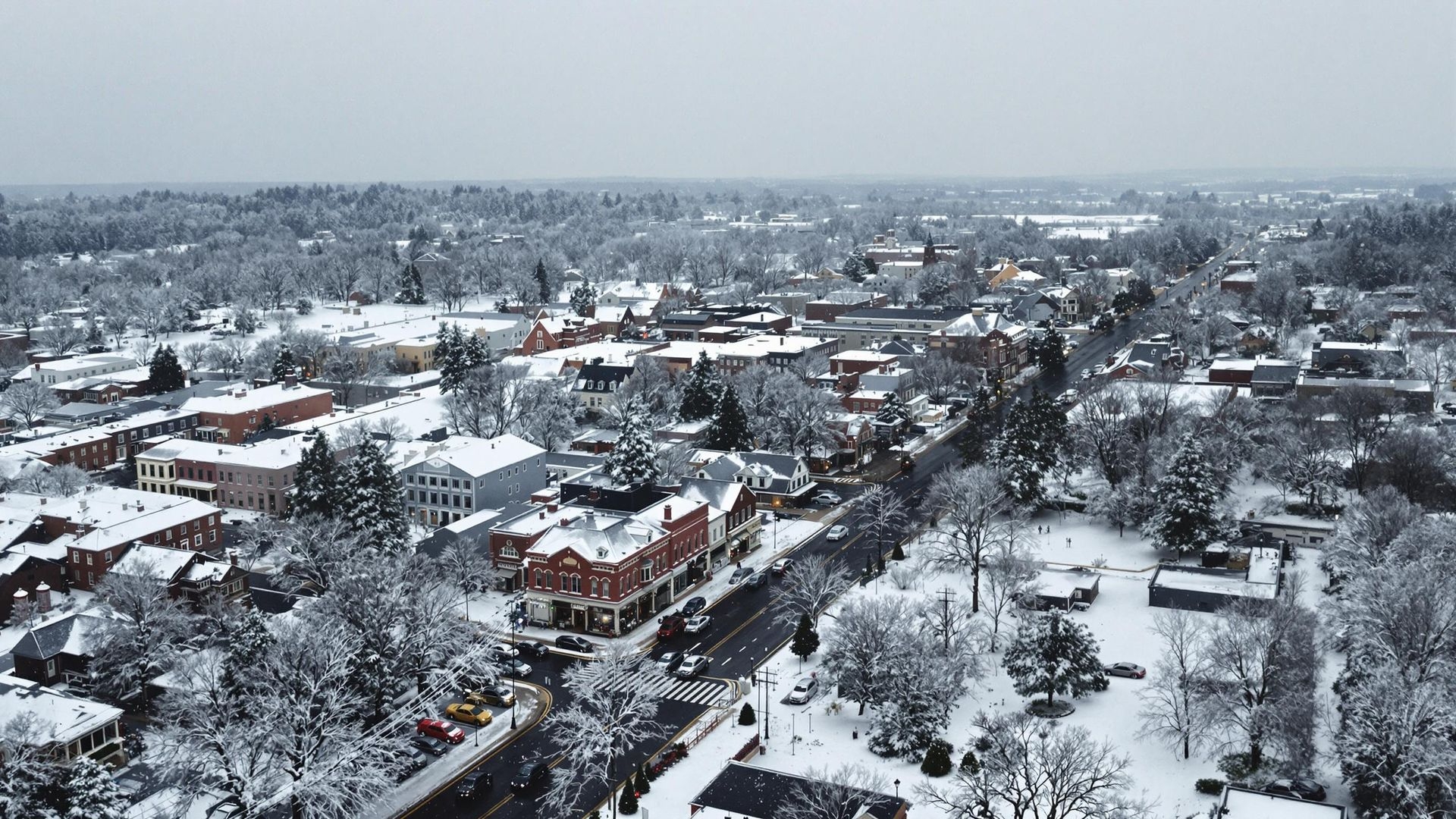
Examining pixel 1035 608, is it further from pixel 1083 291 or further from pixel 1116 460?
pixel 1083 291

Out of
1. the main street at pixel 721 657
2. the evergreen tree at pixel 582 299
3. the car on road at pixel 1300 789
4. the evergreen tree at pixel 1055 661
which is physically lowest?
the main street at pixel 721 657

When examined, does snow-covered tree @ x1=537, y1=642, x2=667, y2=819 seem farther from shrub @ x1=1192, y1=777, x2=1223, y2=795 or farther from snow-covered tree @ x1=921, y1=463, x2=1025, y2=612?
shrub @ x1=1192, y1=777, x2=1223, y2=795

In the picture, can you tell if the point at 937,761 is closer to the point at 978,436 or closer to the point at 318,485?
the point at 318,485

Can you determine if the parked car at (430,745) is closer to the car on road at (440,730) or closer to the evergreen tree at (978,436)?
the car on road at (440,730)

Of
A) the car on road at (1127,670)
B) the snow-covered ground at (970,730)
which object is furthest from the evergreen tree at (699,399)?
the car on road at (1127,670)

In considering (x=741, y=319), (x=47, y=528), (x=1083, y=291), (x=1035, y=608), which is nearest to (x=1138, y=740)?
(x=1035, y=608)
